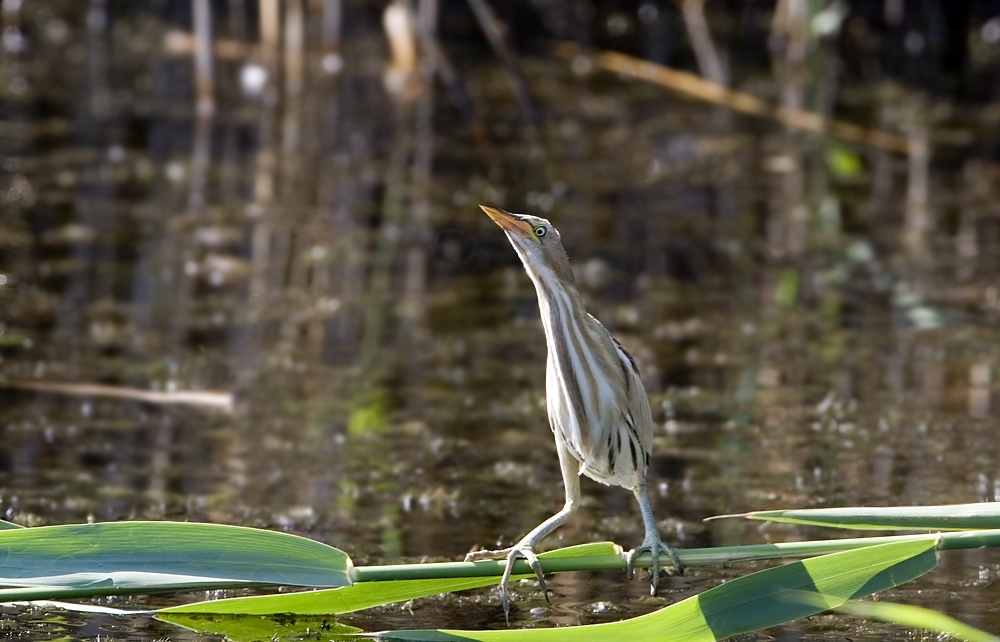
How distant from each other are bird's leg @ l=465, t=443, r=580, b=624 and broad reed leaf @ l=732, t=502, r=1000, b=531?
0.47m

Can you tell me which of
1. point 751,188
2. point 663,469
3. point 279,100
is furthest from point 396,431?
point 279,100

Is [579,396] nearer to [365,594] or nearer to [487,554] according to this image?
[487,554]

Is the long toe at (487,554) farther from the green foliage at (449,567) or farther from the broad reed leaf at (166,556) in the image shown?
the broad reed leaf at (166,556)

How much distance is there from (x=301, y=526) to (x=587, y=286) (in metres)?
2.57

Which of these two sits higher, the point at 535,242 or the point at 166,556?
the point at 535,242

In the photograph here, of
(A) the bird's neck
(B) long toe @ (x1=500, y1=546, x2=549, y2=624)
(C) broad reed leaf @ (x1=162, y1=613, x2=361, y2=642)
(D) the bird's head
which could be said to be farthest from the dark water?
(D) the bird's head

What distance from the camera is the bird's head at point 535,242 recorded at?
2.71 m

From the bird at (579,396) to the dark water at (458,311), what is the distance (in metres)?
0.31

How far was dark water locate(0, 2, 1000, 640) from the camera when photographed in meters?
3.86

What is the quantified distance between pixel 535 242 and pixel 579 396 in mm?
361

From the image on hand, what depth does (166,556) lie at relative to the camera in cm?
245

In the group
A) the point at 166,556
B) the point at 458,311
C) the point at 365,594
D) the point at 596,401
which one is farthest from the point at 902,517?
the point at 458,311

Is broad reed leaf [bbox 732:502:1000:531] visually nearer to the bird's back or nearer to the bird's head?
the bird's back

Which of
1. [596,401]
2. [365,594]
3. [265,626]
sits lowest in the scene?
[265,626]
